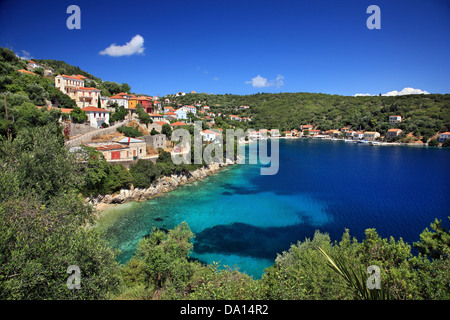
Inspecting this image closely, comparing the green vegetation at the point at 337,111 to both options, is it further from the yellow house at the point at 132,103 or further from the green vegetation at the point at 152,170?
the green vegetation at the point at 152,170

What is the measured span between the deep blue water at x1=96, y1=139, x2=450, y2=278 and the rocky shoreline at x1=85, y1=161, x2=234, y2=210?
0.91 m

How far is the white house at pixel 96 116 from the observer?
2531 cm

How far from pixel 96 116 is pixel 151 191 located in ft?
40.8

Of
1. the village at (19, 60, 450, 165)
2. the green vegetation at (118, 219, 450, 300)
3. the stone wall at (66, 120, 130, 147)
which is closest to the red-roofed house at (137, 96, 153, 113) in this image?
the village at (19, 60, 450, 165)

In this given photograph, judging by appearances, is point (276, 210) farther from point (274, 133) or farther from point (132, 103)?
point (274, 133)

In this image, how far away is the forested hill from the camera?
66.3m

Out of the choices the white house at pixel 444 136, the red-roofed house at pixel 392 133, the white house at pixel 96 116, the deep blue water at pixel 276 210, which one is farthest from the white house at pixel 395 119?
the white house at pixel 96 116

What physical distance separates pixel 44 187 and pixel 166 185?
1434cm

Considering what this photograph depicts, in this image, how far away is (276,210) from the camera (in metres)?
19.3

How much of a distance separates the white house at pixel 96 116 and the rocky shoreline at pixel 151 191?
35.3ft

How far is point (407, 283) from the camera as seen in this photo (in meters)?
5.10

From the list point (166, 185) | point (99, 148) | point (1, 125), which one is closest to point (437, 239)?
point (166, 185)

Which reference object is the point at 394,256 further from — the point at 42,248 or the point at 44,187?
the point at 44,187

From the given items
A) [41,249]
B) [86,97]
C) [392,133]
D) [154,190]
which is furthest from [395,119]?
[41,249]
